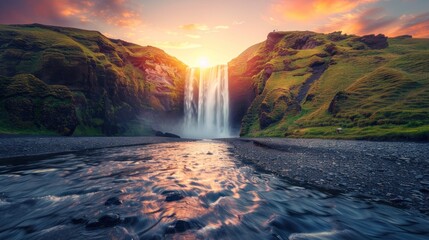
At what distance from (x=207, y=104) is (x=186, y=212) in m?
99.6

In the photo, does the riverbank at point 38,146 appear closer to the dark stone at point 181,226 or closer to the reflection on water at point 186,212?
the reflection on water at point 186,212

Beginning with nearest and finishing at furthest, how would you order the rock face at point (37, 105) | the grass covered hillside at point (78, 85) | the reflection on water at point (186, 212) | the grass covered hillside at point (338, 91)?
the reflection on water at point (186, 212), the grass covered hillside at point (338, 91), the rock face at point (37, 105), the grass covered hillside at point (78, 85)

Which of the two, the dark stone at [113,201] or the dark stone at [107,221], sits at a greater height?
the dark stone at [107,221]

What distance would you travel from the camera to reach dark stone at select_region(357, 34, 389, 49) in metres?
117

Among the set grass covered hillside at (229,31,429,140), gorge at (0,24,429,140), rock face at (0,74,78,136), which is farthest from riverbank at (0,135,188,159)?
grass covered hillside at (229,31,429,140)

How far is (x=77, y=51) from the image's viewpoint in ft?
253

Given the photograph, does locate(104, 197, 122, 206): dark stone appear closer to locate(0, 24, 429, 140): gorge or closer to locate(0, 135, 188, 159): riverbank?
locate(0, 135, 188, 159): riverbank

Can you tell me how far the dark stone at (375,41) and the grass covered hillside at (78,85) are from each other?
111528 mm

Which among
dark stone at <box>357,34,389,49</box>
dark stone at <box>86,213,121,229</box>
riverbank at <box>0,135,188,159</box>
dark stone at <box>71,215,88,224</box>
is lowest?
riverbank at <box>0,135,188,159</box>

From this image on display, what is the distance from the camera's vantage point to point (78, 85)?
72250 millimetres

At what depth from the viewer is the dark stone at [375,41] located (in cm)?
11684

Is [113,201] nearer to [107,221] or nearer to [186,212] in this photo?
[107,221]

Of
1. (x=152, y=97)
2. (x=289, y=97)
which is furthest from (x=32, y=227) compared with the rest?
(x=152, y=97)

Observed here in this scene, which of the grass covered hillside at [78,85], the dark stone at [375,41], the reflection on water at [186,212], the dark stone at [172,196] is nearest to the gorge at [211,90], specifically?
the grass covered hillside at [78,85]
